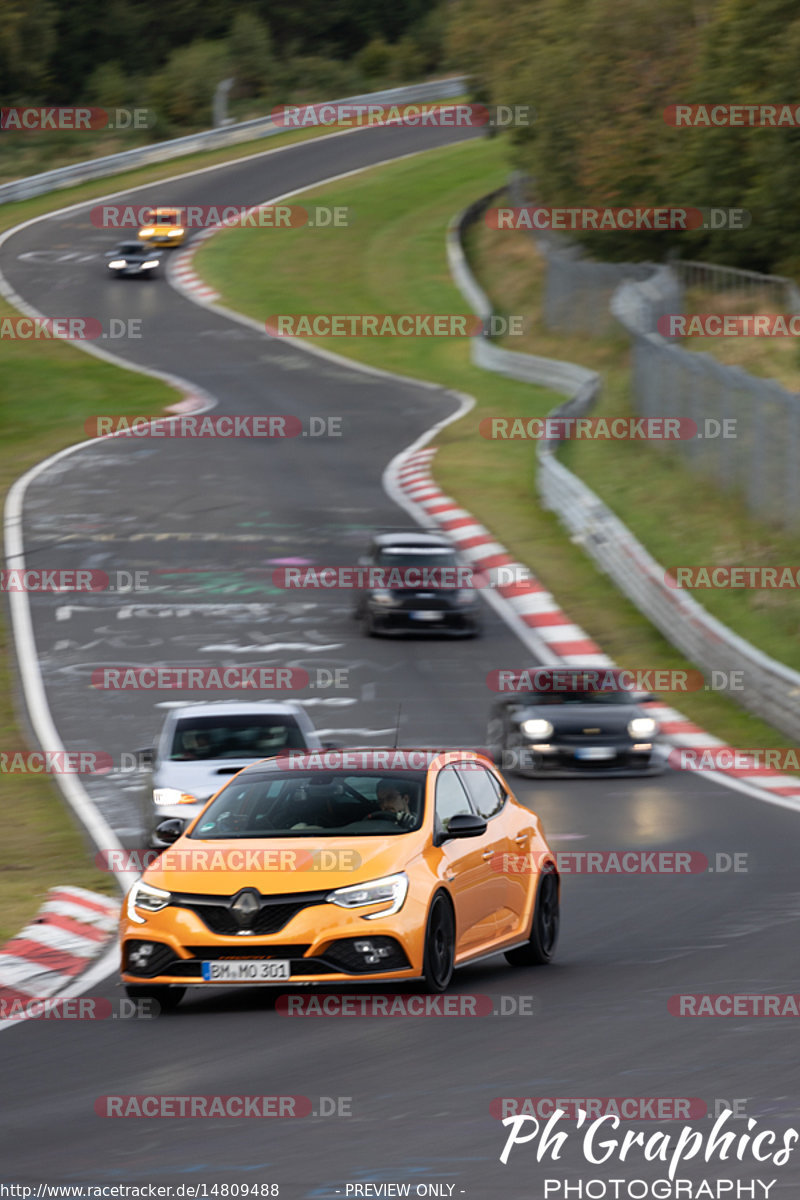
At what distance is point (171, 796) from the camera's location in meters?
18.1

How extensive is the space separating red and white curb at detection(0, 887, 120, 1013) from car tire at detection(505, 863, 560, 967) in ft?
8.83

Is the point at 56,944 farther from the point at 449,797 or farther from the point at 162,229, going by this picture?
the point at 162,229

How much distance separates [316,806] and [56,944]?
2870mm

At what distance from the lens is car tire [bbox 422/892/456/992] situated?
10.8 m

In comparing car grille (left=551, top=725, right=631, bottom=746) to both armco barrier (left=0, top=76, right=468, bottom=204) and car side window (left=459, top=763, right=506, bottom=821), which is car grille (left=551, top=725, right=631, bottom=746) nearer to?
car side window (left=459, top=763, right=506, bottom=821)

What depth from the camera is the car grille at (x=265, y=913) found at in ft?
35.2

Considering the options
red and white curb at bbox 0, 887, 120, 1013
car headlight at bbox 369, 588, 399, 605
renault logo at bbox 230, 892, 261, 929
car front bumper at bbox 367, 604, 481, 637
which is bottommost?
car front bumper at bbox 367, 604, 481, 637

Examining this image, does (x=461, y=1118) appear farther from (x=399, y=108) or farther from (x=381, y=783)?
(x=399, y=108)

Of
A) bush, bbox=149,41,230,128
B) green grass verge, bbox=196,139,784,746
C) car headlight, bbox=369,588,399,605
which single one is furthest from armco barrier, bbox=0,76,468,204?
car headlight, bbox=369,588,399,605

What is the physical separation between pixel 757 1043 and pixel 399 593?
20758 mm

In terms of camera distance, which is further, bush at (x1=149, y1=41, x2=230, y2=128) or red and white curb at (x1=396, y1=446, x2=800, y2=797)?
bush at (x1=149, y1=41, x2=230, y2=128)

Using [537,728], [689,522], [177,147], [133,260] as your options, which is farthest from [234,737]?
[177,147]

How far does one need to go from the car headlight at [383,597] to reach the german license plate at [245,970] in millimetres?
19379

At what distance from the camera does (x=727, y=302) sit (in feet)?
150
